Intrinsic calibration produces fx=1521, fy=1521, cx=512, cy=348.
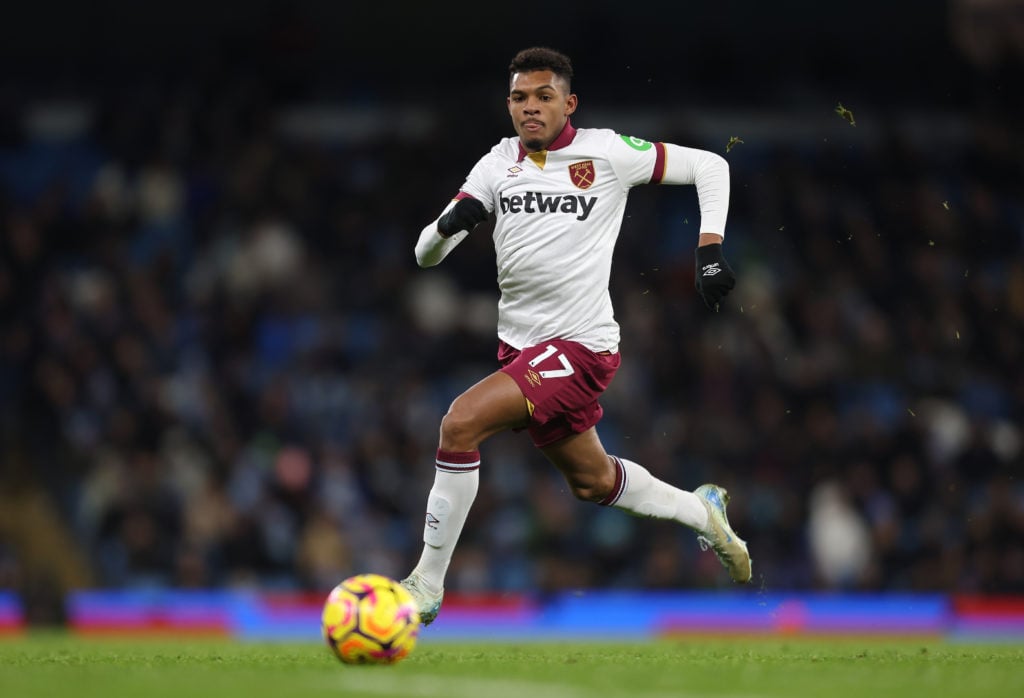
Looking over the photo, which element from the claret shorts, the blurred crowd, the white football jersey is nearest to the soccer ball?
Answer: the claret shorts

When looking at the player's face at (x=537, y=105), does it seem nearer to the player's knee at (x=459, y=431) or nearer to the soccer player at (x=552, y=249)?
the soccer player at (x=552, y=249)

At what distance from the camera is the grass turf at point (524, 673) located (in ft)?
18.3

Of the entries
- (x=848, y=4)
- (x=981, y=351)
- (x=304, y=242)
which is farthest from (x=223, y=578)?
(x=848, y=4)

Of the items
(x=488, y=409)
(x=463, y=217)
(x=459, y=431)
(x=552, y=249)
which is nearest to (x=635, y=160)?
(x=552, y=249)

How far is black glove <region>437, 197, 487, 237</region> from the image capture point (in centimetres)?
715

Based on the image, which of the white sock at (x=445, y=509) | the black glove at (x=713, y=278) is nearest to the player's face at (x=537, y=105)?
the black glove at (x=713, y=278)

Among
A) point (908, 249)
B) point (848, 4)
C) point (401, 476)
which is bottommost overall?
point (401, 476)

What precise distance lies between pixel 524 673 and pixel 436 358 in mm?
8805

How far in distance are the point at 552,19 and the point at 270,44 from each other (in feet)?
10.9

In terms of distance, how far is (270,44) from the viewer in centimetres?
1695

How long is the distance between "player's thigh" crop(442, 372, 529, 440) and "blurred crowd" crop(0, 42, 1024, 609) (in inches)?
262

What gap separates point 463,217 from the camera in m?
7.14

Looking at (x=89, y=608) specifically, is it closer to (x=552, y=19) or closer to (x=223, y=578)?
(x=223, y=578)

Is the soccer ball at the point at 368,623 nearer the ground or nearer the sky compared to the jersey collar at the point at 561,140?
nearer the ground
